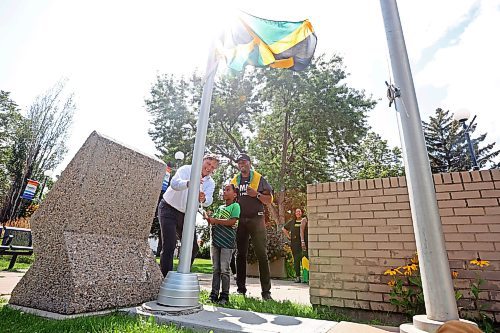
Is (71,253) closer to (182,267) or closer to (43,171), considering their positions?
(182,267)

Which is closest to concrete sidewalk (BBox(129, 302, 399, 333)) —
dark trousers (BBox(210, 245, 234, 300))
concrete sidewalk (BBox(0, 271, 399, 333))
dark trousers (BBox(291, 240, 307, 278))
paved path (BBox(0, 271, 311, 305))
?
concrete sidewalk (BBox(0, 271, 399, 333))

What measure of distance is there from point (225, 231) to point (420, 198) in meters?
2.30

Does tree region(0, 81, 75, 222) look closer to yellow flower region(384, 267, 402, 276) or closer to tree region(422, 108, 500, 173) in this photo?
yellow flower region(384, 267, 402, 276)

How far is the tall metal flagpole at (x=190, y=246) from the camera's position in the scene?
2590 millimetres

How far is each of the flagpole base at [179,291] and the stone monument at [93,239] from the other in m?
0.42

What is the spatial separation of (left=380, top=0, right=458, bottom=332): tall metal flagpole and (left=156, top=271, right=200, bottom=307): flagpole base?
168cm

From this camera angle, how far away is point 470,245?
2.74 meters

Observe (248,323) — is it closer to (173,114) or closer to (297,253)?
(297,253)

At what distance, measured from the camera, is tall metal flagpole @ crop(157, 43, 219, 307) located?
8.50ft

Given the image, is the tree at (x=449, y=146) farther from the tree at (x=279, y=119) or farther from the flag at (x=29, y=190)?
the flag at (x=29, y=190)

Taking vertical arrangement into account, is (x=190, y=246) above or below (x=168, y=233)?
below


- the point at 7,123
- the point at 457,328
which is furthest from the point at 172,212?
the point at 7,123

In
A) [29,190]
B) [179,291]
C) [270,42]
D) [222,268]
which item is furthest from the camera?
[29,190]

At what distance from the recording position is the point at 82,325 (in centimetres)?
202
